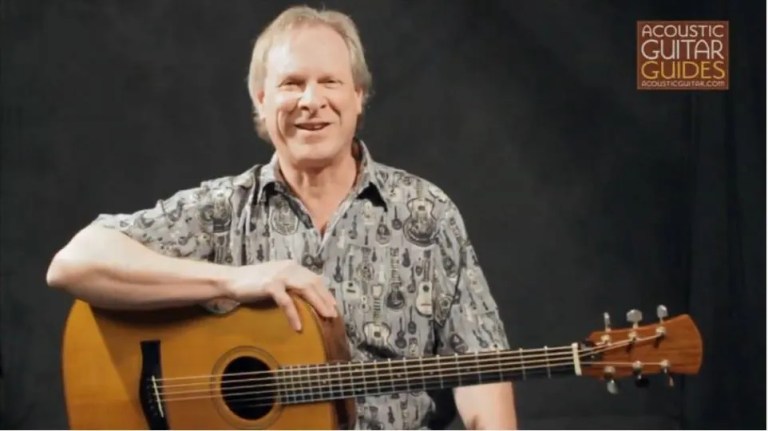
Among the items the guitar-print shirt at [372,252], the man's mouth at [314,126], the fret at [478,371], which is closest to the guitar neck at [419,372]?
the fret at [478,371]

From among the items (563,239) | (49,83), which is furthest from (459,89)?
(49,83)

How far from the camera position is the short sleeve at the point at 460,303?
191 centimetres

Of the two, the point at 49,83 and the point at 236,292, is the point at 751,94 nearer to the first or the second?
the point at 236,292

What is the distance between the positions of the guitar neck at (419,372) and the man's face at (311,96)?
35cm

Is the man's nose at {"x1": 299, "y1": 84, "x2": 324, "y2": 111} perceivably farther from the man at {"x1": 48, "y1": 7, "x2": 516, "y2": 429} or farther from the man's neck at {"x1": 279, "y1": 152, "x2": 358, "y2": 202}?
the man's neck at {"x1": 279, "y1": 152, "x2": 358, "y2": 202}

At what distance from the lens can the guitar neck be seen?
174cm

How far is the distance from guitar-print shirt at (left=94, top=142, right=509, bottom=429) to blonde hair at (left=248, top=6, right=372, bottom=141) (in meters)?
0.11

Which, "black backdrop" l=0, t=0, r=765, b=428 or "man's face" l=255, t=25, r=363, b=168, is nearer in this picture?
"man's face" l=255, t=25, r=363, b=168

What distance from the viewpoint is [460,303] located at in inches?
75.8

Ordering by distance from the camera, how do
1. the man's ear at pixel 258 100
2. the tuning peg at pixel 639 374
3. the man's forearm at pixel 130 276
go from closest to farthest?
A: the tuning peg at pixel 639 374, the man's forearm at pixel 130 276, the man's ear at pixel 258 100

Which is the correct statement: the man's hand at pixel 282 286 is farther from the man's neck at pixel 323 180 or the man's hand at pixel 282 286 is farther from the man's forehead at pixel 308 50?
the man's forehead at pixel 308 50

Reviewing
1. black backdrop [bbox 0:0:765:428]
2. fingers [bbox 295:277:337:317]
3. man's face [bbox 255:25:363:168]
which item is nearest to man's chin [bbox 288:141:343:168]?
man's face [bbox 255:25:363:168]

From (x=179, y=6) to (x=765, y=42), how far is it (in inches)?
40.0

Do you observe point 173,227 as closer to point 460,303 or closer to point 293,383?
point 293,383
